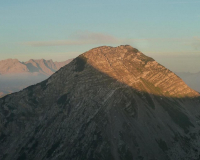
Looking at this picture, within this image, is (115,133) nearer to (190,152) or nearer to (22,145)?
(190,152)

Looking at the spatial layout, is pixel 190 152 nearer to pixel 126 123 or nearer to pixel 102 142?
pixel 126 123

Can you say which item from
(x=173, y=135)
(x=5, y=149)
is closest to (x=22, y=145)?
(x=5, y=149)

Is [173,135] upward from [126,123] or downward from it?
downward

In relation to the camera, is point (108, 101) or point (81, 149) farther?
point (108, 101)

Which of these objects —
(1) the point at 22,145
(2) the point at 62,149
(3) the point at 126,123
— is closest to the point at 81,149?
(2) the point at 62,149

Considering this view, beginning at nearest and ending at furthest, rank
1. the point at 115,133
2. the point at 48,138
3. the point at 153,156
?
the point at 153,156 < the point at 115,133 < the point at 48,138

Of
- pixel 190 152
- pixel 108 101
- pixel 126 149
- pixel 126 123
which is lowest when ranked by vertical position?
pixel 190 152

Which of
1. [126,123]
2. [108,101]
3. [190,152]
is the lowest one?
[190,152]

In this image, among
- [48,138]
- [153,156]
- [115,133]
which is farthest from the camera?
[48,138]

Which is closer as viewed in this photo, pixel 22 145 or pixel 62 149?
pixel 62 149

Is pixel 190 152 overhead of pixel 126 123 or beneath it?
beneath
